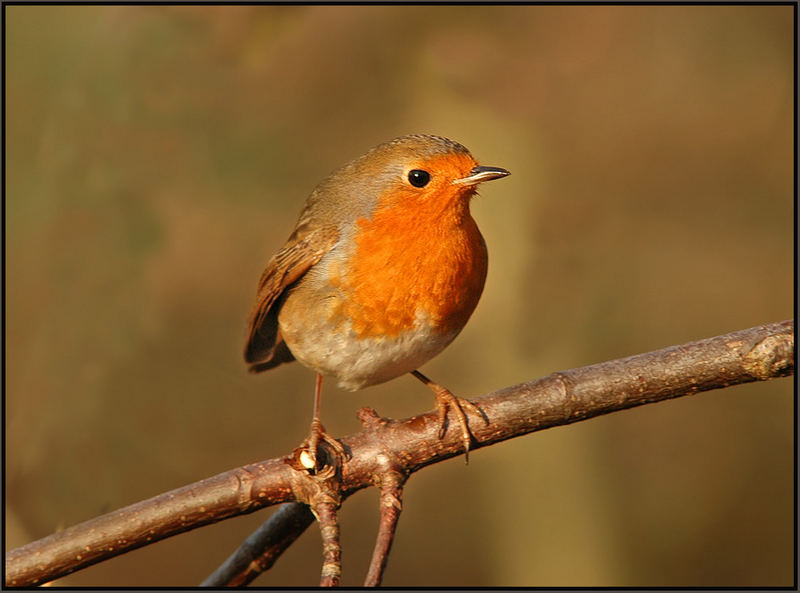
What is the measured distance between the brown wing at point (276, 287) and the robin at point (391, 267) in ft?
0.03

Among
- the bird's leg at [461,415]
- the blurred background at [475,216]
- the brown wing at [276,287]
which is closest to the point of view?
the bird's leg at [461,415]

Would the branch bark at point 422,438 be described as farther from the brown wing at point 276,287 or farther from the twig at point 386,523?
the brown wing at point 276,287

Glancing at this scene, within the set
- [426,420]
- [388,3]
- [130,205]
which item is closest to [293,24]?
[388,3]

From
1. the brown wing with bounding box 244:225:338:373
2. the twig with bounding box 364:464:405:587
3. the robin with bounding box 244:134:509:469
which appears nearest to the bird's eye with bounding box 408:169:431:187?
the robin with bounding box 244:134:509:469

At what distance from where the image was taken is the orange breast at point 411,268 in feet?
11.4

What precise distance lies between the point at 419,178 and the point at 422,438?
1.16 meters

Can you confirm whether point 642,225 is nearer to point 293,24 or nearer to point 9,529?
point 293,24

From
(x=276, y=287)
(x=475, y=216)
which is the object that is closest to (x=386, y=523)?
(x=276, y=287)

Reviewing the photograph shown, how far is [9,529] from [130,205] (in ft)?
7.07

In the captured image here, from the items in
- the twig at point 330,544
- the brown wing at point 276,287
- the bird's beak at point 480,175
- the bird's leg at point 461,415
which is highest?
the bird's beak at point 480,175

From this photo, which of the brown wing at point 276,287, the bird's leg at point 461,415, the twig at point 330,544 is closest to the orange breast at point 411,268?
the brown wing at point 276,287

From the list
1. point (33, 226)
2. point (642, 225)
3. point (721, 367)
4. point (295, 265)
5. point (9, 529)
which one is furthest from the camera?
point (642, 225)

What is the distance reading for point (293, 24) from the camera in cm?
567

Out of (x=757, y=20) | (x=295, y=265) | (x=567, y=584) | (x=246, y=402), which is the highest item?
(x=757, y=20)
